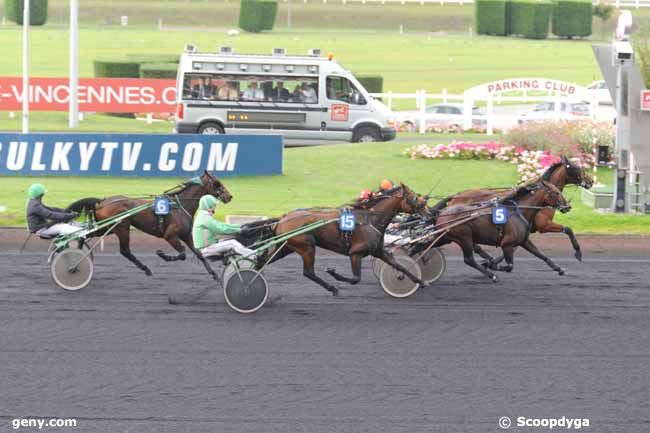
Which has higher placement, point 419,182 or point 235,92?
point 235,92

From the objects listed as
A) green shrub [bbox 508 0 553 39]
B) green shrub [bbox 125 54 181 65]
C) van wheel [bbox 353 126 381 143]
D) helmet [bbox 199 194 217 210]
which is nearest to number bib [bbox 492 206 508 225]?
helmet [bbox 199 194 217 210]

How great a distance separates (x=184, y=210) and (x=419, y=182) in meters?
8.61

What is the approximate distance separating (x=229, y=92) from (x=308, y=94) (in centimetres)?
176

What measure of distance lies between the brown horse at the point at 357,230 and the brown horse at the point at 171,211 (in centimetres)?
139

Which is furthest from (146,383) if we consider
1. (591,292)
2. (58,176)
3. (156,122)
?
(156,122)

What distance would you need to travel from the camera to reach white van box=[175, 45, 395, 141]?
26.7 meters

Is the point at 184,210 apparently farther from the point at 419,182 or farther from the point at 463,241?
the point at 419,182

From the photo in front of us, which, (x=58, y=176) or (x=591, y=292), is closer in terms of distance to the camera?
(x=591, y=292)

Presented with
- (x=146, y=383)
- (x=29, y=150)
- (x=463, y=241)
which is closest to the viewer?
(x=146, y=383)

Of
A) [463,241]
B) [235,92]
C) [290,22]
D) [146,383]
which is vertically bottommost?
[146,383]

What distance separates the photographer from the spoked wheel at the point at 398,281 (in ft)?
42.2

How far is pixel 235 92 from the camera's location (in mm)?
26750

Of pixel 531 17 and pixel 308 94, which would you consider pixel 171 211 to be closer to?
pixel 308 94

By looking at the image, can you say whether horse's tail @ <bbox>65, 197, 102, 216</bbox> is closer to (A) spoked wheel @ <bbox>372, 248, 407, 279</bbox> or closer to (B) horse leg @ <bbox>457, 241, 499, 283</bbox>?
(A) spoked wheel @ <bbox>372, 248, 407, 279</bbox>
